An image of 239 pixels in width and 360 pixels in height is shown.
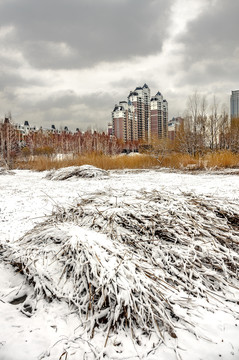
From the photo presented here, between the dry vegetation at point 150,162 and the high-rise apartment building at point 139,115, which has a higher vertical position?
the high-rise apartment building at point 139,115

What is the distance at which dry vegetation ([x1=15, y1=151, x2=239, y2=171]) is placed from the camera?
425 inches

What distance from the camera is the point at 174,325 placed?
2.98 ft

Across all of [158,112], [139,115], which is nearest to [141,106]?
[139,115]

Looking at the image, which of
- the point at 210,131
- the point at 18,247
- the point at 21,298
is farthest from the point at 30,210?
the point at 210,131

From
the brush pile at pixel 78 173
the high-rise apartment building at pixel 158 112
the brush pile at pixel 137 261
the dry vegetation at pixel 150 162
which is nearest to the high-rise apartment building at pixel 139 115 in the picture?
the high-rise apartment building at pixel 158 112

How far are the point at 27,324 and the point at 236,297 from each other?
106 centimetres

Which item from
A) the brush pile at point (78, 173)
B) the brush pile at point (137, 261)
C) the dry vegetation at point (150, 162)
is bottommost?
the brush pile at point (137, 261)

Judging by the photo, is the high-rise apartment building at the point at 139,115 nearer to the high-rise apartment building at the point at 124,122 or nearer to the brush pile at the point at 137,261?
the high-rise apartment building at the point at 124,122

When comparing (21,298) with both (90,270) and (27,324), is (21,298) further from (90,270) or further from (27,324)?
(90,270)

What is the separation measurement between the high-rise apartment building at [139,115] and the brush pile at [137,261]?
72.5 metres

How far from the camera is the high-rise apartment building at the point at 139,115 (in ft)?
243

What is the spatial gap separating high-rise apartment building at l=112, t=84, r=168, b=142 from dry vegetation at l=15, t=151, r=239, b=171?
61.0 meters

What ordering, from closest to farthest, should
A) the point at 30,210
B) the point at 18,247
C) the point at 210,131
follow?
1. the point at 18,247
2. the point at 30,210
3. the point at 210,131

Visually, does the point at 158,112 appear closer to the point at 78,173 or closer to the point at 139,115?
the point at 139,115
